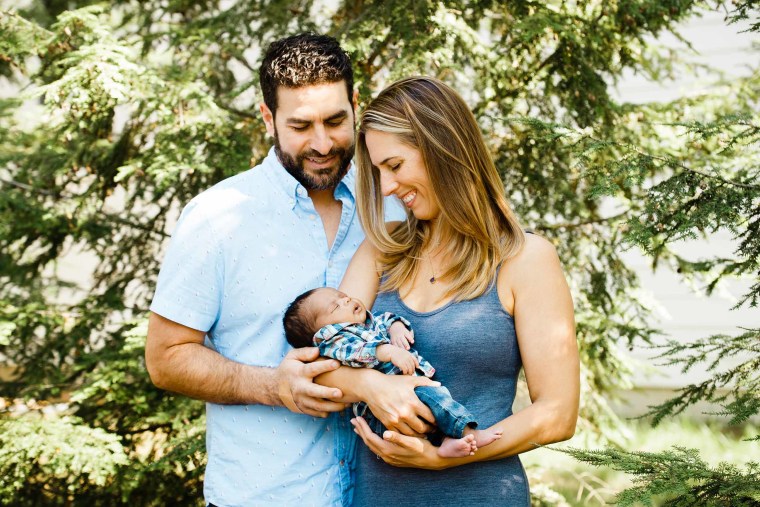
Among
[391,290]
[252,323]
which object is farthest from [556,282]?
[252,323]

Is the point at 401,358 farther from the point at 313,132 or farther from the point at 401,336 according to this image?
the point at 313,132

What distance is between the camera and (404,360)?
2131 mm

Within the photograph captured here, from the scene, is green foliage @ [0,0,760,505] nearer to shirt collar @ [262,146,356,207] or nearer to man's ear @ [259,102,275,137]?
man's ear @ [259,102,275,137]

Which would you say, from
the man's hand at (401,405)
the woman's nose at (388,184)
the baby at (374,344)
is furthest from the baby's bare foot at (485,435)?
the woman's nose at (388,184)

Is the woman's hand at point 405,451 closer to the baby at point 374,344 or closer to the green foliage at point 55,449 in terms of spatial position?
the baby at point 374,344

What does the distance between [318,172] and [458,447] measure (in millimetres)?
1018

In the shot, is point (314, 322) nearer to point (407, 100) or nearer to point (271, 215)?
point (271, 215)

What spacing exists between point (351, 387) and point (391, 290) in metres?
0.35

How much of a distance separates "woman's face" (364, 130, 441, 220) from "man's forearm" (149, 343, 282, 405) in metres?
0.65

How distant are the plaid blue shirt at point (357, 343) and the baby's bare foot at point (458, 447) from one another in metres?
0.21

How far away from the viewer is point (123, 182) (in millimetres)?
4379

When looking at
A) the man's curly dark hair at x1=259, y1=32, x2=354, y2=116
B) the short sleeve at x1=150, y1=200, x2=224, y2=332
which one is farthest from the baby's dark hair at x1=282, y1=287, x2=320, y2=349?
the man's curly dark hair at x1=259, y1=32, x2=354, y2=116

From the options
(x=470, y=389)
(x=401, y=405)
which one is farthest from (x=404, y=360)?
(x=470, y=389)

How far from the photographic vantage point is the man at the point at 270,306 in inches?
91.9
